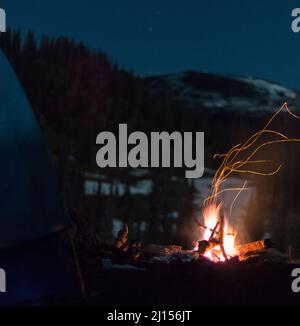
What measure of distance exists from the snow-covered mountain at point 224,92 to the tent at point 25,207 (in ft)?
44.5

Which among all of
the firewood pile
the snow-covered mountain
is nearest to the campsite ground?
the firewood pile

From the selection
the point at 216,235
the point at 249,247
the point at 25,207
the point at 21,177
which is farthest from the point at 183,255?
the point at 21,177

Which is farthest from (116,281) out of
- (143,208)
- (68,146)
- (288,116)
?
(288,116)

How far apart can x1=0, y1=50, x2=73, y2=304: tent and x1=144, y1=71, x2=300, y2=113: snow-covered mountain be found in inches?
534

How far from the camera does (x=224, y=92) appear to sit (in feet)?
79.2

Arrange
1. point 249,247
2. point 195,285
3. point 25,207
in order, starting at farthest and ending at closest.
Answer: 1. point 249,247
2. point 195,285
3. point 25,207

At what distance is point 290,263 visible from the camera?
764 cm

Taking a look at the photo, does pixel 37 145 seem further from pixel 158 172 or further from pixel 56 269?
pixel 158 172

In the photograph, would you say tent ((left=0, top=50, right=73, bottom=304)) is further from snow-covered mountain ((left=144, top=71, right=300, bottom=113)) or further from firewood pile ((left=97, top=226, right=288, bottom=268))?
snow-covered mountain ((left=144, top=71, right=300, bottom=113))

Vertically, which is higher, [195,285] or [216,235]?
[216,235]

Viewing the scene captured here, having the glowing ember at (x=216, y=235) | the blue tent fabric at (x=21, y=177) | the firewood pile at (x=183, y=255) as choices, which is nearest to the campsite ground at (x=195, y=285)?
the firewood pile at (x=183, y=255)

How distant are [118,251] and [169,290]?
1.14 meters

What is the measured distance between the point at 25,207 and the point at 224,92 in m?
18.5

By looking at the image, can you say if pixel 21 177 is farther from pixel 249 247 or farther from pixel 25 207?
pixel 249 247
